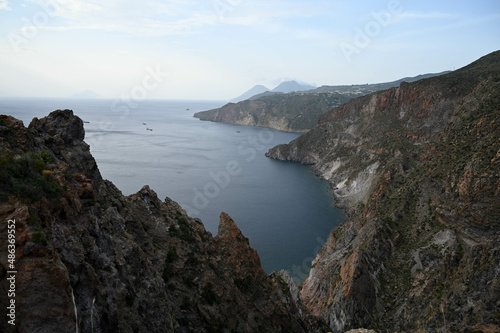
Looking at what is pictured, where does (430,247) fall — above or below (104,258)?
below

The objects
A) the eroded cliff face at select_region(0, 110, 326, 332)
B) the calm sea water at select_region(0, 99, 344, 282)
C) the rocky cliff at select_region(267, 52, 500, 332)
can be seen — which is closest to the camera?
the eroded cliff face at select_region(0, 110, 326, 332)

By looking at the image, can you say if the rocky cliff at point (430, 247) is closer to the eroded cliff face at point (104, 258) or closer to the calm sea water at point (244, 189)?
the eroded cliff face at point (104, 258)

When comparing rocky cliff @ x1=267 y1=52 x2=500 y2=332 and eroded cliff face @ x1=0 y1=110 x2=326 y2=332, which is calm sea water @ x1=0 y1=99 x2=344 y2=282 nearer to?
rocky cliff @ x1=267 y1=52 x2=500 y2=332

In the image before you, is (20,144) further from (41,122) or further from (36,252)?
(36,252)

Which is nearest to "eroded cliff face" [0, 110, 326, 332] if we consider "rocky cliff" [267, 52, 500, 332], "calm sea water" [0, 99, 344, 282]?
"rocky cliff" [267, 52, 500, 332]

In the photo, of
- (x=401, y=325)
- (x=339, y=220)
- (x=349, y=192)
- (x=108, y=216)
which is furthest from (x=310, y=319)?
(x=349, y=192)

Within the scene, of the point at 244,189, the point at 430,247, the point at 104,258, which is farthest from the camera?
the point at 244,189

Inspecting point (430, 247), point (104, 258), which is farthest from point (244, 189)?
point (104, 258)

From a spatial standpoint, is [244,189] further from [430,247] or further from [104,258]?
[104,258]

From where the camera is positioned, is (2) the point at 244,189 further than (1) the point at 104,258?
Yes
